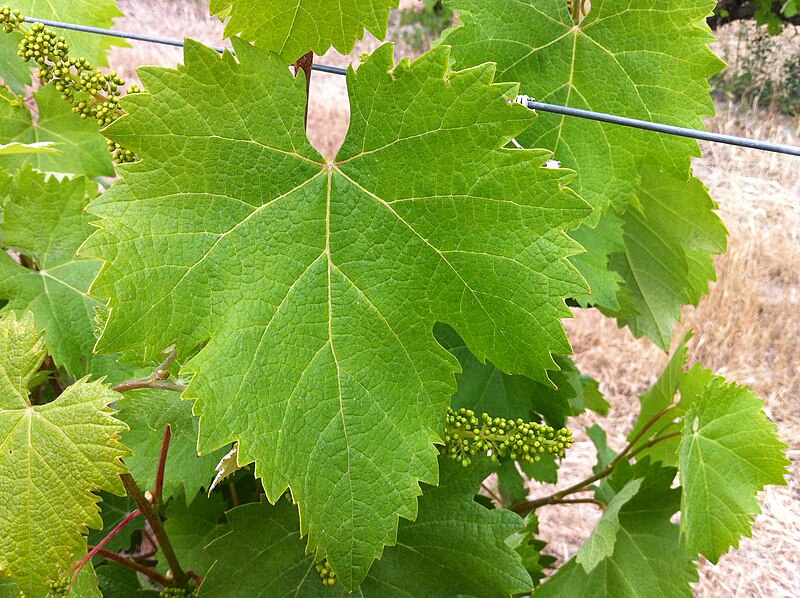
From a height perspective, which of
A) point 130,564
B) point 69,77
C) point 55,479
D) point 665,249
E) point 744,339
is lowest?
point 744,339

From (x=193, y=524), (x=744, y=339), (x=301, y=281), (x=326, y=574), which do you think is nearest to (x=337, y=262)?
(x=301, y=281)

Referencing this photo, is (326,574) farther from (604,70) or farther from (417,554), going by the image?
(604,70)

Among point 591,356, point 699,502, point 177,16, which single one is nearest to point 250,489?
point 699,502

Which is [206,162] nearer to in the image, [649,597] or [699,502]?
[699,502]

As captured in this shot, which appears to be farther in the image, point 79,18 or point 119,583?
point 79,18

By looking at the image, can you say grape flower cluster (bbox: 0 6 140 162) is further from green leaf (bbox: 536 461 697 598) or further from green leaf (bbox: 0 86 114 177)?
green leaf (bbox: 536 461 697 598)

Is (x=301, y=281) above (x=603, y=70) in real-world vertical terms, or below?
below
